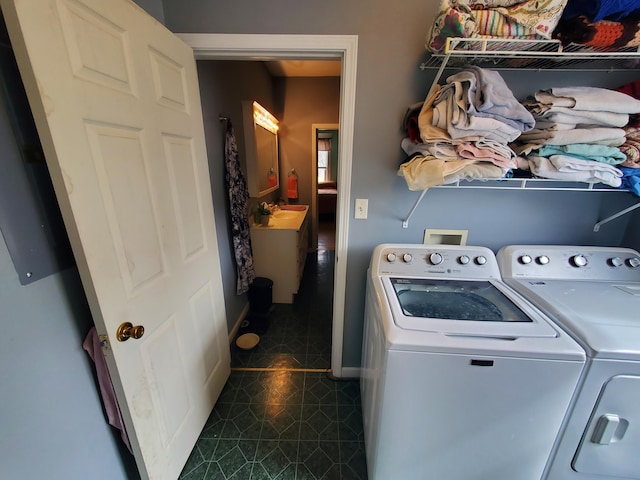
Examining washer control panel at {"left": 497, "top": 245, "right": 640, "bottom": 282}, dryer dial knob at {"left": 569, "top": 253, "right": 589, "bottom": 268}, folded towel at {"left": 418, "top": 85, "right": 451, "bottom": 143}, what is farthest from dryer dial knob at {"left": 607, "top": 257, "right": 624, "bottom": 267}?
folded towel at {"left": 418, "top": 85, "right": 451, "bottom": 143}

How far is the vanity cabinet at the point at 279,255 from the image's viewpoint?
2551mm

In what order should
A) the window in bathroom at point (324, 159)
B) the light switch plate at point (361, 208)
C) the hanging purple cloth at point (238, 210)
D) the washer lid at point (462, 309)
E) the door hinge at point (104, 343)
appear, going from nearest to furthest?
the door hinge at point (104, 343)
the washer lid at point (462, 309)
the light switch plate at point (361, 208)
the hanging purple cloth at point (238, 210)
the window in bathroom at point (324, 159)

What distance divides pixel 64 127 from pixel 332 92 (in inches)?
145

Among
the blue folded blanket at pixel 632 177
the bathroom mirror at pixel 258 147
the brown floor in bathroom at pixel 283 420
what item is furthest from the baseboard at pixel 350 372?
the bathroom mirror at pixel 258 147

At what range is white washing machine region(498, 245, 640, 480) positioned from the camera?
2.80 feet

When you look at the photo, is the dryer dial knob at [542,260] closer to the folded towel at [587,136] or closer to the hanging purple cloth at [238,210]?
the folded towel at [587,136]

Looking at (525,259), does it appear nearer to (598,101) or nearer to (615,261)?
(615,261)

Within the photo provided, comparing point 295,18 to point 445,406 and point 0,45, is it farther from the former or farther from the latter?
point 445,406

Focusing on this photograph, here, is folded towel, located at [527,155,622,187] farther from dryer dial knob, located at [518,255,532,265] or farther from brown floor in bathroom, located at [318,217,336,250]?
brown floor in bathroom, located at [318,217,336,250]

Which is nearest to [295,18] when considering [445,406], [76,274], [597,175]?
[76,274]

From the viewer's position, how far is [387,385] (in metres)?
0.93

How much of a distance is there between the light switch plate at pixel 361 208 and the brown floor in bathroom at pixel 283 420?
115 cm

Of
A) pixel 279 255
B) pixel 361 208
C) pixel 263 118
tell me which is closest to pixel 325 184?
pixel 263 118

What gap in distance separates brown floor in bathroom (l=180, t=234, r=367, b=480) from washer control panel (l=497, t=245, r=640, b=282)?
4.03 feet
